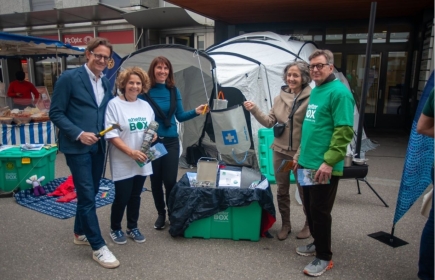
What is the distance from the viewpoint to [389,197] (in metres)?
4.48

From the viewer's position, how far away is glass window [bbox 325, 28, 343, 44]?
9.66 m

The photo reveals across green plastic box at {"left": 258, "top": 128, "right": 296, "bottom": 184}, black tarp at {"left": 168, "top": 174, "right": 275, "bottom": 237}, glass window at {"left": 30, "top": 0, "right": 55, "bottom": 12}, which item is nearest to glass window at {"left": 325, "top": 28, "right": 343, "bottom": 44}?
green plastic box at {"left": 258, "top": 128, "right": 296, "bottom": 184}

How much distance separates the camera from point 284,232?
3.34m

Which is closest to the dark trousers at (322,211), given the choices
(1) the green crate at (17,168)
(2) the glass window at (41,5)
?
(1) the green crate at (17,168)

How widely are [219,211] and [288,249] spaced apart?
717 mm

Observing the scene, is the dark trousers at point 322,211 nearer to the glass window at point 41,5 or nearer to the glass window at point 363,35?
the glass window at point 363,35

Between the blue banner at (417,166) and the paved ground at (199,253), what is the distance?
60 centimetres

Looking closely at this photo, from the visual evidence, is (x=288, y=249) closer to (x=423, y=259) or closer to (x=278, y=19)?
(x=423, y=259)

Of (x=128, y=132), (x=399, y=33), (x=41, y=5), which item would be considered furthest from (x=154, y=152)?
(x=41, y=5)

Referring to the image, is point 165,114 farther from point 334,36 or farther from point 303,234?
point 334,36

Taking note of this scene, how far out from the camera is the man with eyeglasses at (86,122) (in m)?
2.61

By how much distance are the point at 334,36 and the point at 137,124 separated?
8.36 m

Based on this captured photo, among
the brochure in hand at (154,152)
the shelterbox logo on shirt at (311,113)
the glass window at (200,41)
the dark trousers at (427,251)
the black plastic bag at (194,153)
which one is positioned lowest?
the black plastic bag at (194,153)

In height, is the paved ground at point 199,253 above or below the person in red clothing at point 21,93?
below
